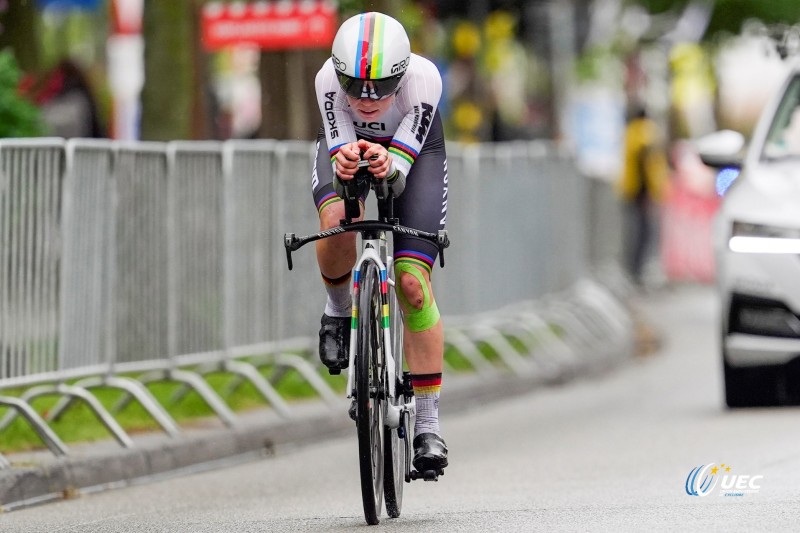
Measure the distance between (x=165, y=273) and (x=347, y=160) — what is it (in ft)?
14.3

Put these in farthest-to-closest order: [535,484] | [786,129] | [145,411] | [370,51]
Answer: [786,129] < [145,411] < [535,484] < [370,51]

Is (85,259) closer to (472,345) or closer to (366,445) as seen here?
(366,445)

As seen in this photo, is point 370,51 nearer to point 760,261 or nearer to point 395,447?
point 395,447

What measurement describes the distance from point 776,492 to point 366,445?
194 cm

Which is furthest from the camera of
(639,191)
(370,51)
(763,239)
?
(639,191)

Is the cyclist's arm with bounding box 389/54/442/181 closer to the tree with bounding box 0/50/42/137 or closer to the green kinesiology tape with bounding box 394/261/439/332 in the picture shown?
the green kinesiology tape with bounding box 394/261/439/332

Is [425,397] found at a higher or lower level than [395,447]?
higher

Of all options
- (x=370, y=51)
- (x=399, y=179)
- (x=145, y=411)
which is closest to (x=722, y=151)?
(x=145, y=411)

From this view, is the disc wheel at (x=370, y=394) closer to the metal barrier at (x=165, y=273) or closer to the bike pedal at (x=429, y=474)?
the bike pedal at (x=429, y=474)

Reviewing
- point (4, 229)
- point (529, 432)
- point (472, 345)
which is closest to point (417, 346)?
point (4, 229)

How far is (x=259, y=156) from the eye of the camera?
13.4 metres

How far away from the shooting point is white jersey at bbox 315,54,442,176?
8.23m

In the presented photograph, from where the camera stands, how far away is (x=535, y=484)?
32.0 feet

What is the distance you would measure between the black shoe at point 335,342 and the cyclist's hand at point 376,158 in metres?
0.81
